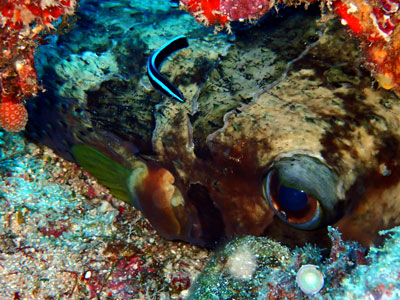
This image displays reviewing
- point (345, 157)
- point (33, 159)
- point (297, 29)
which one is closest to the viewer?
point (345, 157)

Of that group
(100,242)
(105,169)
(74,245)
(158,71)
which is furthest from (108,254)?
(158,71)

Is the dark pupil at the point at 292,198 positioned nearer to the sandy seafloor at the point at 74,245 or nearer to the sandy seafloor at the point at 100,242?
the sandy seafloor at the point at 100,242

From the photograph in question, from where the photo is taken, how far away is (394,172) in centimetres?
225

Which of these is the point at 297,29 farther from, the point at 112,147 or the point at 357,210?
the point at 112,147

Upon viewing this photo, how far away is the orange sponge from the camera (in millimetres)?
2406

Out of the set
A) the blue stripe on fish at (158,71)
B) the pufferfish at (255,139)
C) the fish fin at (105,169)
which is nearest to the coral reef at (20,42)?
the blue stripe on fish at (158,71)

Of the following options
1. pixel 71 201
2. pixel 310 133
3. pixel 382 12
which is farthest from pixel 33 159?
pixel 382 12

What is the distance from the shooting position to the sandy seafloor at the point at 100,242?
2.26 m

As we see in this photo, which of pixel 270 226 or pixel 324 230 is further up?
pixel 324 230

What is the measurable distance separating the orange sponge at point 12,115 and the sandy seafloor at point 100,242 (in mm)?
858

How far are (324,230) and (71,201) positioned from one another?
8.10 feet

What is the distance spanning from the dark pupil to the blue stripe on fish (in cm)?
114

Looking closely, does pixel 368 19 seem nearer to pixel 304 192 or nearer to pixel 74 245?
pixel 304 192

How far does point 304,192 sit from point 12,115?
213cm
